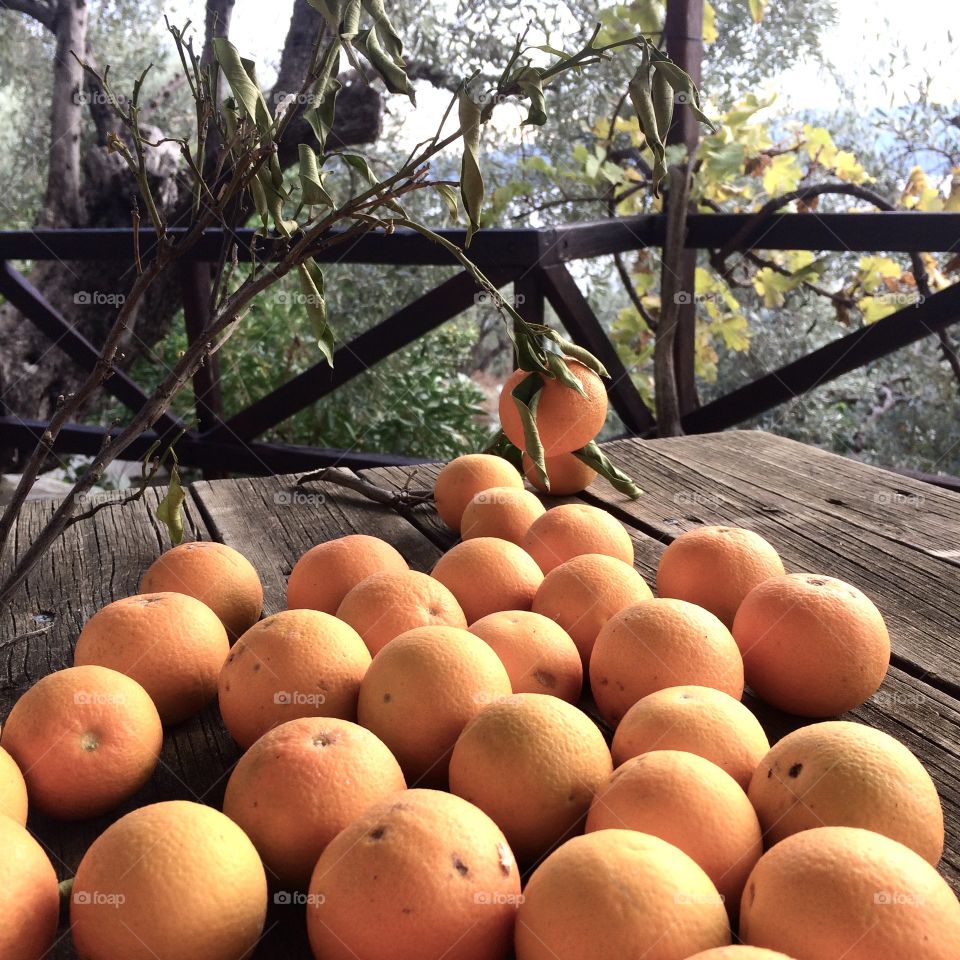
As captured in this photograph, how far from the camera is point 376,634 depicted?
96 centimetres

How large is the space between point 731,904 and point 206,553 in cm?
71

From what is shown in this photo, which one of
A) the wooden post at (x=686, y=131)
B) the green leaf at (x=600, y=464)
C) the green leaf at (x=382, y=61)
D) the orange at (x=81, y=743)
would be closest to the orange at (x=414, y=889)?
the orange at (x=81, y=743)

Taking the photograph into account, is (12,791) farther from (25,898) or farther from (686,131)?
(686,131)

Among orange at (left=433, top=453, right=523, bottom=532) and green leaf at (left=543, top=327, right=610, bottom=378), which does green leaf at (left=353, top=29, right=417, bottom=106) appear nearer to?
green leaf at (left=543, top=327, right=610, bottom=378)

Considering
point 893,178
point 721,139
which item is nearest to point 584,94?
point 893,178

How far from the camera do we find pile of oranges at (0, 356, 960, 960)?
1.89 feet

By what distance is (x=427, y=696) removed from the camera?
80 cm

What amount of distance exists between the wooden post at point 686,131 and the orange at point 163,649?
2.23 meters

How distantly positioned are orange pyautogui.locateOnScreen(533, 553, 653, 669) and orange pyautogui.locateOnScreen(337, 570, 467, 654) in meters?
0.11

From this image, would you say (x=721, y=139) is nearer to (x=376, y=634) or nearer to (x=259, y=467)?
(x=259, y=467)

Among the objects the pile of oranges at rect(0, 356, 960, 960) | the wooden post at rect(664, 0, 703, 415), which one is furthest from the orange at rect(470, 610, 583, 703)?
the wooden post at rect(664, 0, 703, 415)

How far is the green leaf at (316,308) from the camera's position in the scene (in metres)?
0.96

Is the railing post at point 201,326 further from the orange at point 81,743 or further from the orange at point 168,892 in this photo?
the orange at point 168,892

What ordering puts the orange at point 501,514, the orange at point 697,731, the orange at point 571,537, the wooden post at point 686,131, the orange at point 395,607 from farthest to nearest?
the wooden post at point 686,131
the orange at point 501,514
the orange at point 571,537
the orange at point 395,607
the orange at point 697,731
